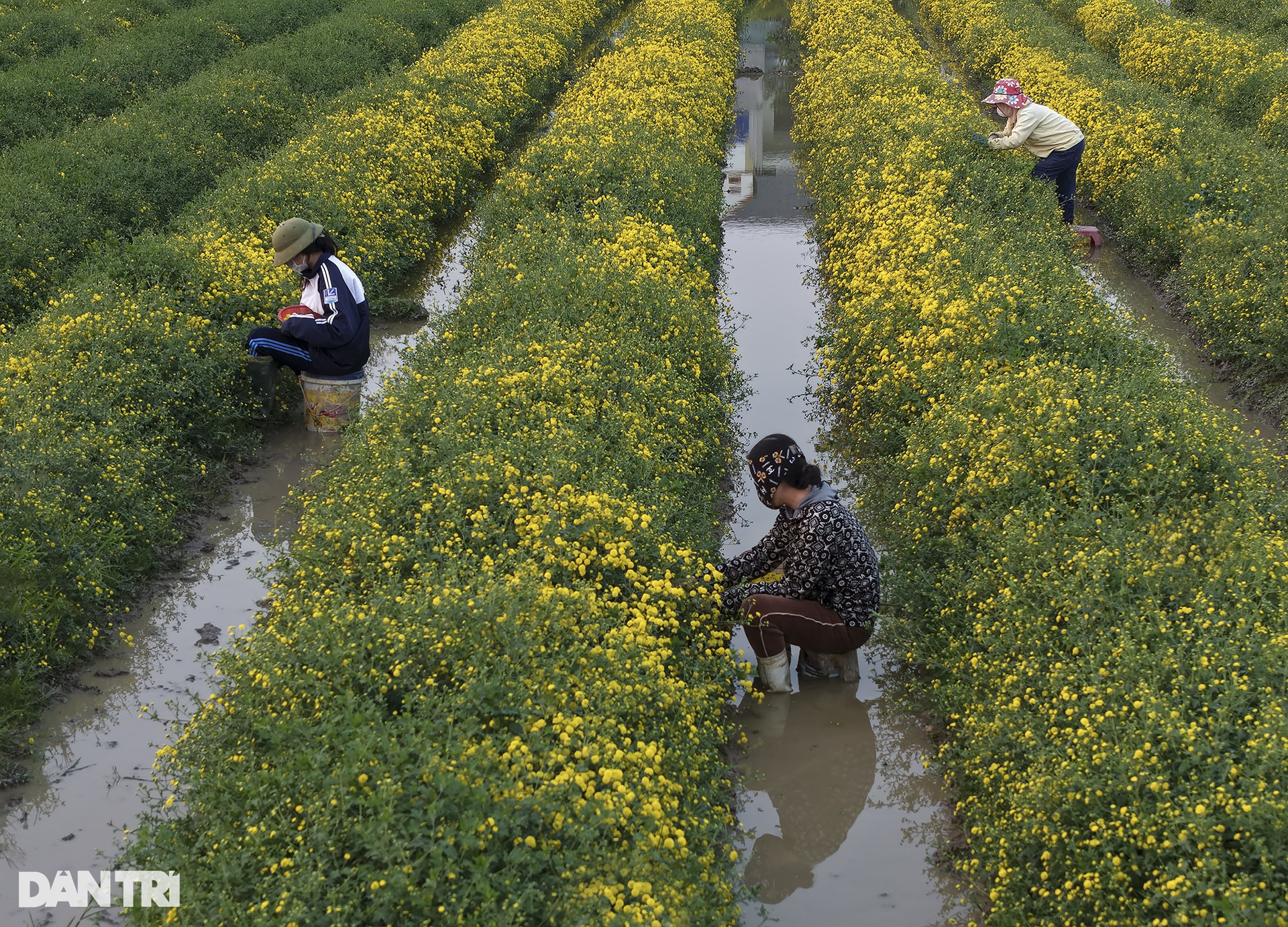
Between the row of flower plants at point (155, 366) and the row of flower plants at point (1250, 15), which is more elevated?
the row of flower plants at point (1250, 15)

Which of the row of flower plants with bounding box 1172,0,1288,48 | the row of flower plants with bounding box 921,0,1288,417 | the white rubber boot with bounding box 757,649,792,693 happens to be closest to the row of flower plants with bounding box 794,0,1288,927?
the white rubber boot with bounding box 757,649,792,693

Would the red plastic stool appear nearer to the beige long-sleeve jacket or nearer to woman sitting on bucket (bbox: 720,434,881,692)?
the beige long-sleeve jacket

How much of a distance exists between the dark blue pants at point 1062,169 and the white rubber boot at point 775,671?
6.39 metres

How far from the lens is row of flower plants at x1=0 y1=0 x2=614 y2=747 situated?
5.49 meters

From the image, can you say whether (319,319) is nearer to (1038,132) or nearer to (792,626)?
(792,626)

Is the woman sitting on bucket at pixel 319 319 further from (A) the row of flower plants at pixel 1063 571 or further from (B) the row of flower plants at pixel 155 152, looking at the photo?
(A) the row of flower plants at pixel 1063 571

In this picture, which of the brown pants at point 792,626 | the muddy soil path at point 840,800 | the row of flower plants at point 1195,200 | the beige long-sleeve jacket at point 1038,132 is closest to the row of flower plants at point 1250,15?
the row of flower plants at point 1195,200

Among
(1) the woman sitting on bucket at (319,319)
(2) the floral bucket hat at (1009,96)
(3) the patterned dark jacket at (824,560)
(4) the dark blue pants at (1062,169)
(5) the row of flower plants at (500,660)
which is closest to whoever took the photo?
(5) the row of flower plants at (500,660)

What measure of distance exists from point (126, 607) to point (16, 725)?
951 mm

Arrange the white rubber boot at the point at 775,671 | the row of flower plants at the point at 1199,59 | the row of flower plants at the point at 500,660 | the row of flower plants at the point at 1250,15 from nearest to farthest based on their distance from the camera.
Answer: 1. the row of flower plants at the point at 500,660
2. the white rubber boot at the point at 775,671
3. the row of flower plants at the point at 1199,59
4. the row of flower plants at the point at 1250,15

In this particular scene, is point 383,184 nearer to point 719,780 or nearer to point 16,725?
point 16,725

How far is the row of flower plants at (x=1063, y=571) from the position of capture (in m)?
3.63

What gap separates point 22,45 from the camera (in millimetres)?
15516

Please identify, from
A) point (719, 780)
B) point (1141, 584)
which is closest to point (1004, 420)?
point (1141, 584)
